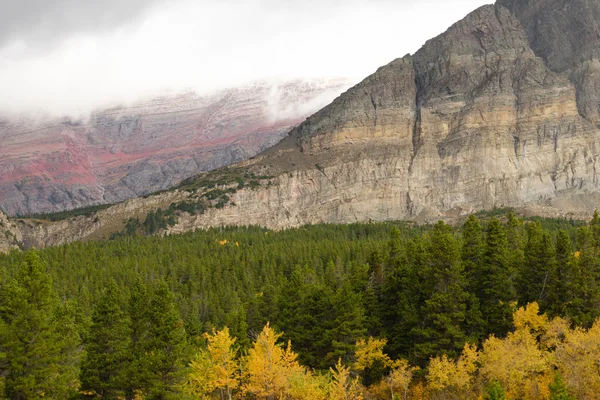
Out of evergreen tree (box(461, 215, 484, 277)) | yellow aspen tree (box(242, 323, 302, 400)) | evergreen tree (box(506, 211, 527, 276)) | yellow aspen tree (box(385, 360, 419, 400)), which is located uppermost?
evergreen tree (box(461, 215, 484, 277))

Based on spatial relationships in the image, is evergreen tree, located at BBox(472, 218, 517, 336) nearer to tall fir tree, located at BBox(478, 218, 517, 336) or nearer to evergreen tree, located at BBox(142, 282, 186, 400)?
tall fir tree, located at BBox(478, 218, 517, 336)

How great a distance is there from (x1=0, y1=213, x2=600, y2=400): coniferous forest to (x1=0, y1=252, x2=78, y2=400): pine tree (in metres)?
0.10

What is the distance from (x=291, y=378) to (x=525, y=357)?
1966 cm

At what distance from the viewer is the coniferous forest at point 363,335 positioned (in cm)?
5047

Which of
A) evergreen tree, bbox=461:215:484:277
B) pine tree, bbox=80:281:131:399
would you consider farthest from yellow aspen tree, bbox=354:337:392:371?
pine tree, bbox=80:281:131:399

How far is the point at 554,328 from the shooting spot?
6034 centimetres

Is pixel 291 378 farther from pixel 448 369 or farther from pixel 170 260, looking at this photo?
pixel 170 260

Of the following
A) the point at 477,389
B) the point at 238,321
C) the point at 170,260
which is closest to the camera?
the point at 477,389

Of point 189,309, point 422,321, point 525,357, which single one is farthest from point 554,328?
point 189,309

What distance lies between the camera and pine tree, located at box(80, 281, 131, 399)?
53.7 m

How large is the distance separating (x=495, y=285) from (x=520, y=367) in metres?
17.0

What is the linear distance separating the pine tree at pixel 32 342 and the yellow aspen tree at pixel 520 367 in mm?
34870

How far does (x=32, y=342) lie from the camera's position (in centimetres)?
4866

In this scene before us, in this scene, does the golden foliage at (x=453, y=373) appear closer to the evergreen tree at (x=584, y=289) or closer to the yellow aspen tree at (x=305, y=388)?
the yellow aspen tree at (x=305, y=388)
